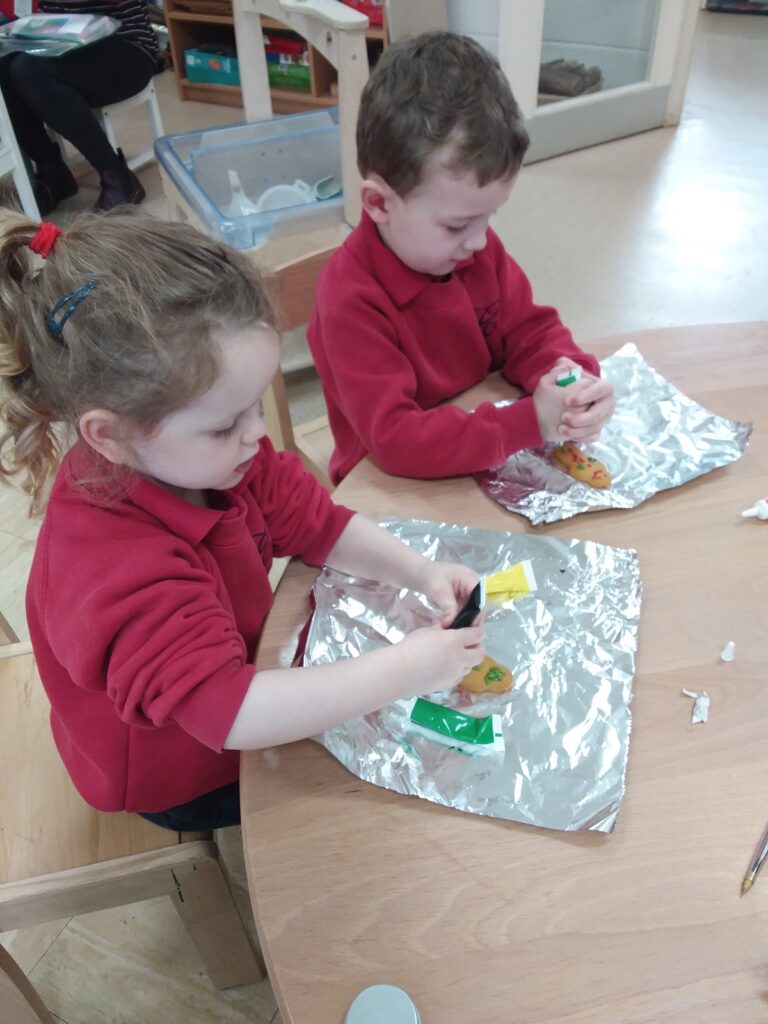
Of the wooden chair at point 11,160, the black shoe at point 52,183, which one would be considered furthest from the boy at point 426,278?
the black shoe at point 52,183

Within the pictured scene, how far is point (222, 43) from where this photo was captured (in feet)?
12.8

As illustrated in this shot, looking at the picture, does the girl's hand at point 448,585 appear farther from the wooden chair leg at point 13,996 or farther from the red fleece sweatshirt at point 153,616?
the wooden chair leg at point 13,996

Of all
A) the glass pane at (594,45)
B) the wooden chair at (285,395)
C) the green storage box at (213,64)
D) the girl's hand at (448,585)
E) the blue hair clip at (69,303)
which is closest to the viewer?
the blue hair clip at (69,303)

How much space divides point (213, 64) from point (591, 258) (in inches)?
91.7

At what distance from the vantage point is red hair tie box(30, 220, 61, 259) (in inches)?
24.8

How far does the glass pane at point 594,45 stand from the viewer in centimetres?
291

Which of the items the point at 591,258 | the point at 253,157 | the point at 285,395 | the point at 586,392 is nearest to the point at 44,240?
the point at 586,392

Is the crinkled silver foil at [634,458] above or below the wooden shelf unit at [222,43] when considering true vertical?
above

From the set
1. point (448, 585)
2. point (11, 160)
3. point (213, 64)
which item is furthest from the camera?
point (213, 64)

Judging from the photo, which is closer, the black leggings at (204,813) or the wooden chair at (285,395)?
the black leggings at (204,813)

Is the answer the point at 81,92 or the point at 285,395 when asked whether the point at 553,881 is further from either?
the point at 81,92

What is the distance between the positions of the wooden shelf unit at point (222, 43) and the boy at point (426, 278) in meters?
2.81

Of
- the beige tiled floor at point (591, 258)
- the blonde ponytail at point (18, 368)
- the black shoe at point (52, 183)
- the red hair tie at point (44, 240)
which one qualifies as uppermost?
the red hair tie at point (44, 240)

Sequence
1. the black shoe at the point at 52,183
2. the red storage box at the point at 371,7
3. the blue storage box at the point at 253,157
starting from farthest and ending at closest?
1. the red storage box at the point at 371,7
2. the black shoe at the point at 52,183
3. the blue storage box at the point at 253,157
